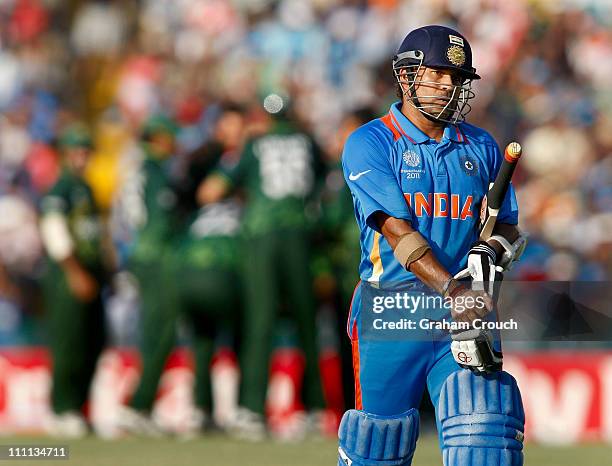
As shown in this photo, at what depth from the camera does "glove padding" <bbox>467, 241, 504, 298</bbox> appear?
16.6ft

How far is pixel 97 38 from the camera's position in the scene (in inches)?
703

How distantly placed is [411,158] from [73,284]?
6.47 m

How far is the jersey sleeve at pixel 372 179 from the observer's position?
523 centimetres

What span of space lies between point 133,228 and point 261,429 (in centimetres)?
219

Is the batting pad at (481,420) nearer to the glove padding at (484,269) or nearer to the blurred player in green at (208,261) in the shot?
the glove padding at (484,269)

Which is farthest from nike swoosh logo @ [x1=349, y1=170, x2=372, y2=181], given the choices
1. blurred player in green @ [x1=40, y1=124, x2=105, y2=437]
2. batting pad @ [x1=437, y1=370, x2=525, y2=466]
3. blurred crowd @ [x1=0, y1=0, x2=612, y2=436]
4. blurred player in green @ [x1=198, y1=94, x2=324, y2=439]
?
blurred player in green @ [x1=40, y1=124, x2=105, y2=437]

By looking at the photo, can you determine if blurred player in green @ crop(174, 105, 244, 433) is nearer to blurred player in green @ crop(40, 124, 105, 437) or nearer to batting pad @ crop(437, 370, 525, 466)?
blurred player in green @ crop(40, 124, 105, 437)

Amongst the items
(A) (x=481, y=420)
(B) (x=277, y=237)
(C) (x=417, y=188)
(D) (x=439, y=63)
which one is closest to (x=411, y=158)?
(C) (x=417, y=188)

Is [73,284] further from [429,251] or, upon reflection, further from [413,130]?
[429,251]

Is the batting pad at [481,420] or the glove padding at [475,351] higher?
the glove padding at [475,351]

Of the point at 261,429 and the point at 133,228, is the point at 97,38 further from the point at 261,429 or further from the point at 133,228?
the point at 261,429

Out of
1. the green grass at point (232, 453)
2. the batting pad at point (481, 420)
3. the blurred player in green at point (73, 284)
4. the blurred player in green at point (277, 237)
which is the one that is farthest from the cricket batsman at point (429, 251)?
the blurred player in green at point (73, 284)

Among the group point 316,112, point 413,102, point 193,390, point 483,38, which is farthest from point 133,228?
point 413,102

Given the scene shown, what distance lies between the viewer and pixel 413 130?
17.9ft
